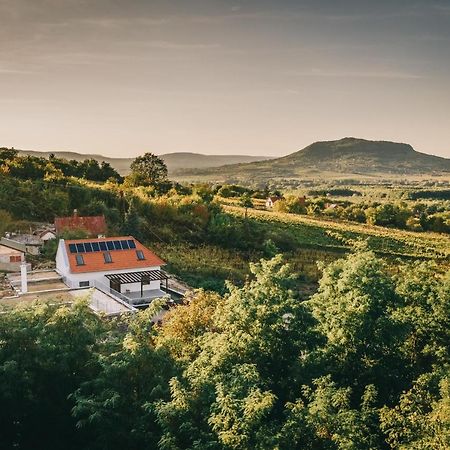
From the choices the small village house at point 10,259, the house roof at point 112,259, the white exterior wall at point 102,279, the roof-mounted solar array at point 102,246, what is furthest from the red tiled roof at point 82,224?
the white exterior wall at point 102,279

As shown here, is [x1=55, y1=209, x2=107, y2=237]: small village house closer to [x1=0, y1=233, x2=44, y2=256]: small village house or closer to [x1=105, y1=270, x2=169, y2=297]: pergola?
[x1=0, y1=233, x2=44, y2=256]: small village house

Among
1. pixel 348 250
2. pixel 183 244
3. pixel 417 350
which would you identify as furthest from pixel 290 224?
pixel 417 350

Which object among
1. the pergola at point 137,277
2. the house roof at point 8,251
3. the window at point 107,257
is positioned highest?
the window at point 107,257

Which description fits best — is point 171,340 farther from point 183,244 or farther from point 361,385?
point 183,244

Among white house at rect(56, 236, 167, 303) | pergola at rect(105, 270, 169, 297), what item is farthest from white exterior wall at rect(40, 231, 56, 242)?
pergola at rect(105, 270, 169, 297)

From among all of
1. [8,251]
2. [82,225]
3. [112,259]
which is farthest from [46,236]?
[112,259]

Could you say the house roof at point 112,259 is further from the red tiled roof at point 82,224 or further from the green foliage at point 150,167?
the green foliage at point 150,167

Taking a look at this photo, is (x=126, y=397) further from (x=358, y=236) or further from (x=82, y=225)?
(x=358, y=236)
